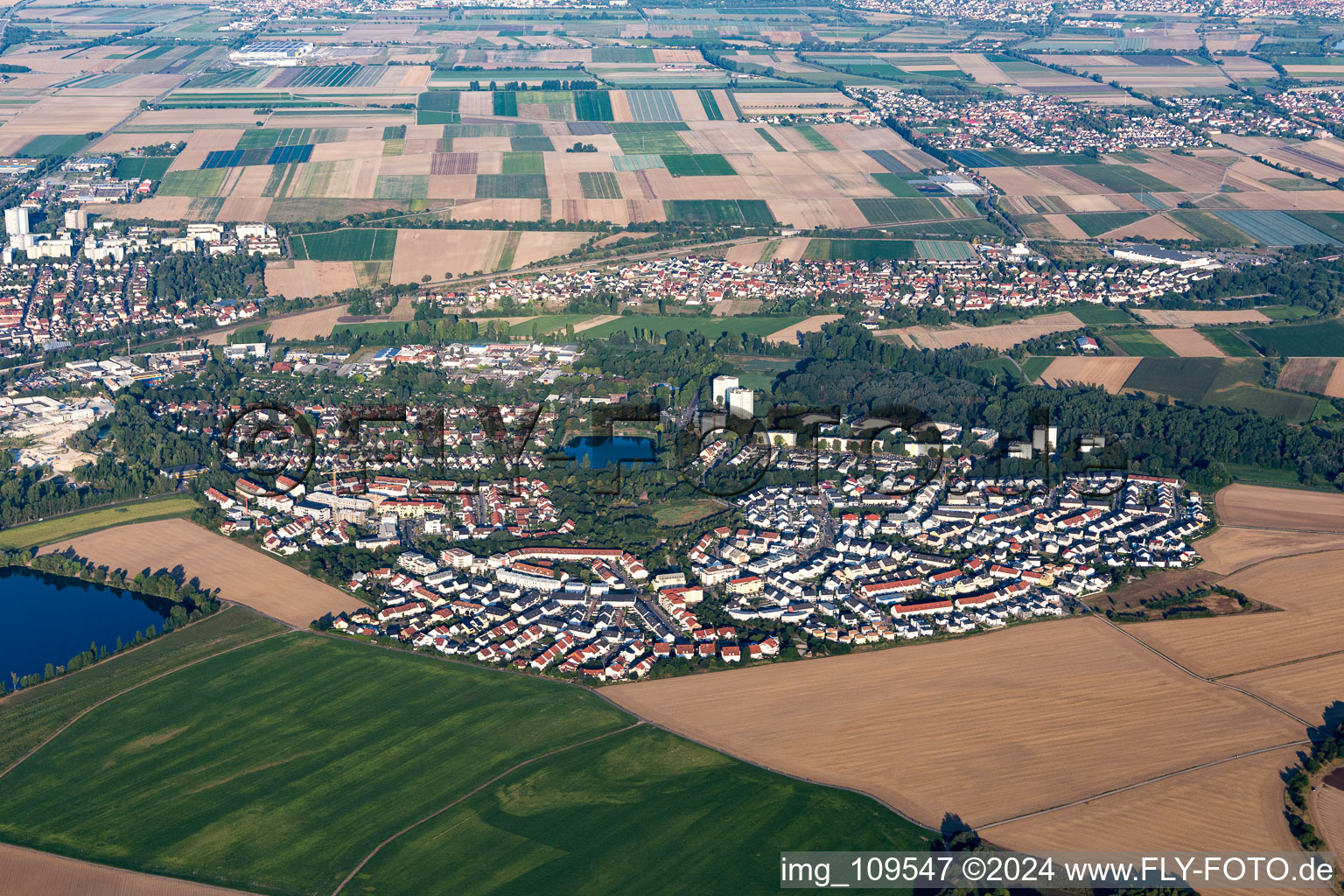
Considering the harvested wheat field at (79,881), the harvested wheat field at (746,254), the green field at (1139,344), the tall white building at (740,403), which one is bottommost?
the harvested wheat field at (79,881)

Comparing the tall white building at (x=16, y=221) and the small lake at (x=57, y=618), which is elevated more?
the tall white building at (x=16, y=221)

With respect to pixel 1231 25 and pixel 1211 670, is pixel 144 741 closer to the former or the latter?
pixel 1211 670

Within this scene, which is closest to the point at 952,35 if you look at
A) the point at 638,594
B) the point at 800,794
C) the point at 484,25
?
the point at 484,25

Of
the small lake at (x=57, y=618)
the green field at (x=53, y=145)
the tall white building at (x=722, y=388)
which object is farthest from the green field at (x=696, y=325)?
the green field at (x=53, y=145)

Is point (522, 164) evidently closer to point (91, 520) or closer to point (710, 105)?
point (710, 105)

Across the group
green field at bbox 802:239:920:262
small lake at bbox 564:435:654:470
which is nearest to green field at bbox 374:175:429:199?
green field at bbox 802:239:920:262

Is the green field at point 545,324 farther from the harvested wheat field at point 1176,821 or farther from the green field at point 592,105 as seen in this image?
the green field at point 592,105
